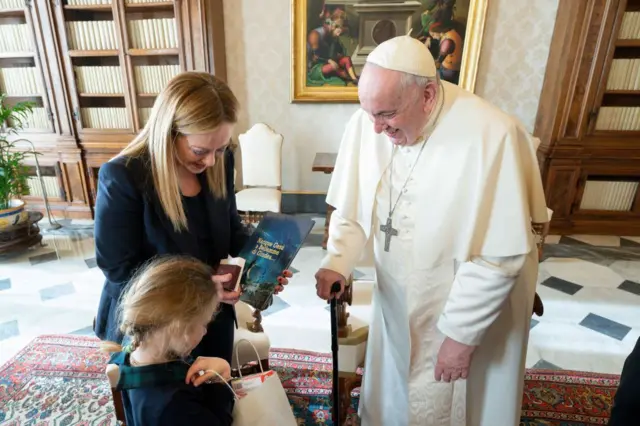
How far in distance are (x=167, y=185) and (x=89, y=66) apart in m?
3.77

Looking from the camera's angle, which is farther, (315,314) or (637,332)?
(315,314)

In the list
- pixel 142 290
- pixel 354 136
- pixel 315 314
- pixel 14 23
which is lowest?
pixel 315 314

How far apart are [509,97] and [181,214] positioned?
3986mm

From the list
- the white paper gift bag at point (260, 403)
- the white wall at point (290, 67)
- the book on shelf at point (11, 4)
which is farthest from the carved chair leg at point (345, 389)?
the book on shelf at point (11, 4)

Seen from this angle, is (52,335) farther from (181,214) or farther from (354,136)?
(354,136)

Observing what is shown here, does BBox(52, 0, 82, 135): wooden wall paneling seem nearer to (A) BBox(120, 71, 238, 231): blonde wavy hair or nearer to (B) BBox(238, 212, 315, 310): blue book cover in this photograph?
(A) BBox(120, 71, 238, 231): blonde wavy hair

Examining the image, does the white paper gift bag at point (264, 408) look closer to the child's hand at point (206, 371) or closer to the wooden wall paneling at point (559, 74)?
the child's hand at point (206, 371)

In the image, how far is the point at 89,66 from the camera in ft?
13.4

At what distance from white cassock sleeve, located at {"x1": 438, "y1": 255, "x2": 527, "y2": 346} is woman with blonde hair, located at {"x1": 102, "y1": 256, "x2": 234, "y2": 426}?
71 cm

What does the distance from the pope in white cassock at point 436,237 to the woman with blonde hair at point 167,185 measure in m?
0.41

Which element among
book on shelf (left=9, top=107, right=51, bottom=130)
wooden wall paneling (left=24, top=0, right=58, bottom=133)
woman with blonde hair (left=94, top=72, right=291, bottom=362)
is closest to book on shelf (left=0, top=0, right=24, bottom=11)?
wooden wall paneling (left=24, top=0, right=58, bottom=133)

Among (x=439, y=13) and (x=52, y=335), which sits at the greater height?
(x=439, y=13)

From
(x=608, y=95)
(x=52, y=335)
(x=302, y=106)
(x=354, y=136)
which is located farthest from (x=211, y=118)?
(x=608, y=95)

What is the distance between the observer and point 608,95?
3895 mm
